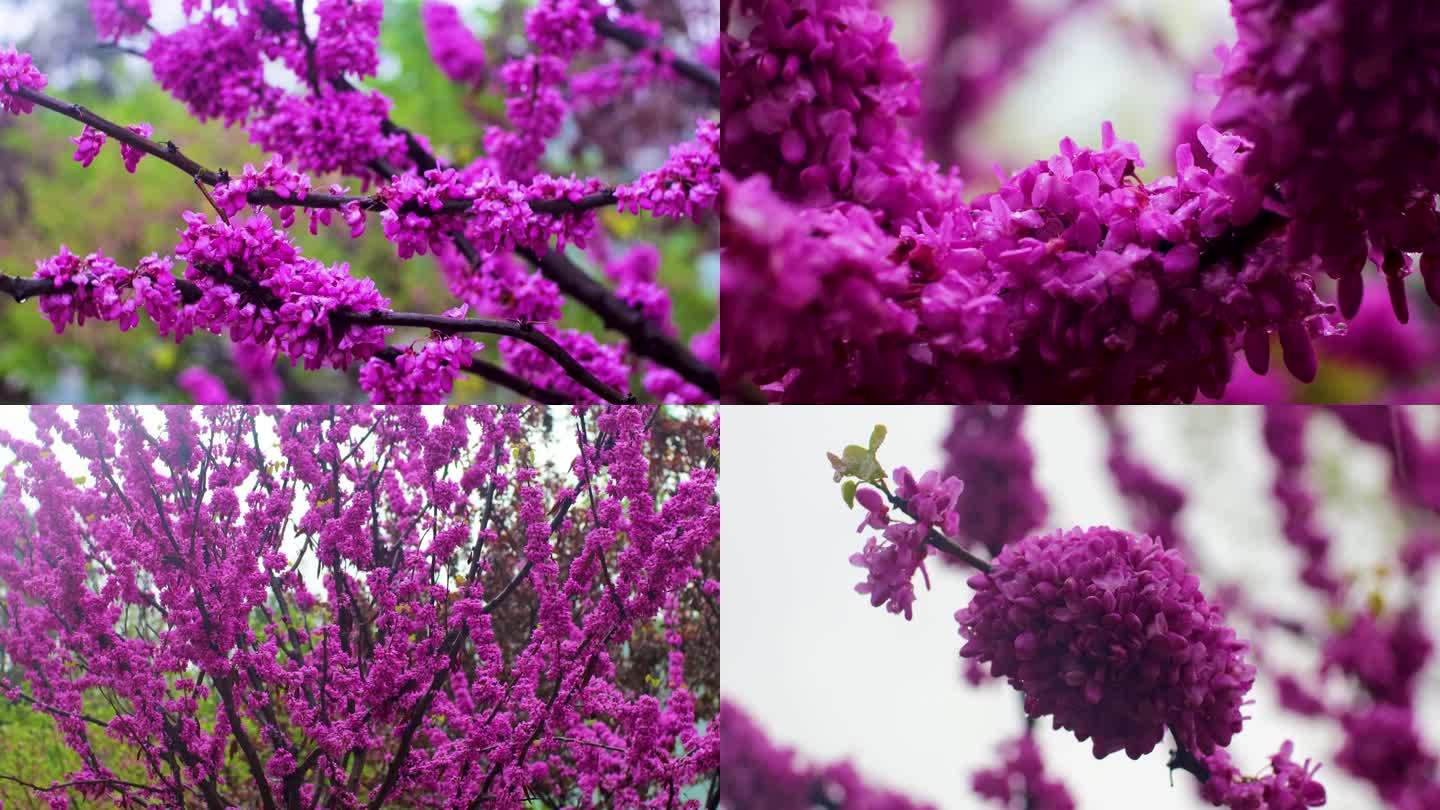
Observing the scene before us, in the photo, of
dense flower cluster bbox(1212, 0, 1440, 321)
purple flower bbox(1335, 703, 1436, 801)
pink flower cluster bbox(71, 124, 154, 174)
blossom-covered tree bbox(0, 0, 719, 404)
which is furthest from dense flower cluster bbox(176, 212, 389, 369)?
purple flower bbox(1335, 703, 1436, 801)

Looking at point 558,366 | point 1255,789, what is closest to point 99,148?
point 558,366

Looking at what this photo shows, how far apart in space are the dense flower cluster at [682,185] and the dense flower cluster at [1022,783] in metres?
0.49

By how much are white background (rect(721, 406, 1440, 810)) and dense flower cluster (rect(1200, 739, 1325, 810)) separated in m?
0.01

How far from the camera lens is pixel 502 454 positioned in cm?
86

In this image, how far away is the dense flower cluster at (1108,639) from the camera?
63 cm

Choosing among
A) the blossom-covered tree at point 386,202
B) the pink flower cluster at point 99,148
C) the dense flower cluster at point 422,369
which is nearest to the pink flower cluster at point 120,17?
the blossom-covered tree at point 386,202

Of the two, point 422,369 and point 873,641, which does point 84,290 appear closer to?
point 422,369

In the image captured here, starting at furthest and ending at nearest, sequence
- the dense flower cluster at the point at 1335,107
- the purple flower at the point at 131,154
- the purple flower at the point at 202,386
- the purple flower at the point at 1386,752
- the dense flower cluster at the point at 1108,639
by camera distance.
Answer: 1. the purple flower at the point at 202,386
2. the purple flower at the point at 1386,752
3. the purple flower at the point at 131,154
4. the dense flower cluster at the point at 1108,639
5. the dense flower cluster at the point at 1335,107

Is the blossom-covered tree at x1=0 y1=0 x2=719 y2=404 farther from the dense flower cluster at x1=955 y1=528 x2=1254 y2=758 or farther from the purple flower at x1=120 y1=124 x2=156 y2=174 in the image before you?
the dense flower cluster at x1=955 y1=528 x2=1254 y2=758

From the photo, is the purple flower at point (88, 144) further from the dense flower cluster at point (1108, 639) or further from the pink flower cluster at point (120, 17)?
the dense flower cluster at point (1108, 639)

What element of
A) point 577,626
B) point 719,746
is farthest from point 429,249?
point 719,746

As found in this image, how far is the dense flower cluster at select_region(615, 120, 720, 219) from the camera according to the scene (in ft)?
2.46

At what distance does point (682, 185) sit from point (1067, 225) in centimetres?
32

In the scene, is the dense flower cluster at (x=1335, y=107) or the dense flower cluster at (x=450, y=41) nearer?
the dense flower cluster at (x=1335, y=107)
